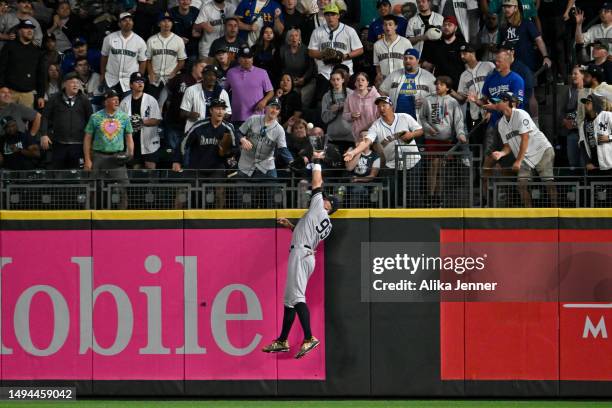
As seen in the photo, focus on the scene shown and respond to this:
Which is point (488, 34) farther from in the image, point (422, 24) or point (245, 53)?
point (245, 53)

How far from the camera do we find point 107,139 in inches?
709

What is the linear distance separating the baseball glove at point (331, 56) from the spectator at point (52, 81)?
14.0 feet

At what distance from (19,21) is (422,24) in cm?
673

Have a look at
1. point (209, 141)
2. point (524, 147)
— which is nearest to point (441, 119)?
point (524, 147)

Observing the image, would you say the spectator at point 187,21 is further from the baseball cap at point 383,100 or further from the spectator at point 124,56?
the baseball cap at point 383,100

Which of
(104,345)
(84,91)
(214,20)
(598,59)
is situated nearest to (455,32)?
(598,59)

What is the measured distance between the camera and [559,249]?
16984mm

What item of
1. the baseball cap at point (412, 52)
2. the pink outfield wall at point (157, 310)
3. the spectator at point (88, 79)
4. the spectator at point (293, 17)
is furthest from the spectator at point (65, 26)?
the baseball cap at point (412, 52)

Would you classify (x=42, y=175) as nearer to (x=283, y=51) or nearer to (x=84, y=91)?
(x=84, y=91)

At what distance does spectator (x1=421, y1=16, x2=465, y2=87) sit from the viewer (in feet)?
66.0

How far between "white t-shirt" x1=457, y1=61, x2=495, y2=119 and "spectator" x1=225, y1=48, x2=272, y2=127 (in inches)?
113

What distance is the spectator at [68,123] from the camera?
18.7 m

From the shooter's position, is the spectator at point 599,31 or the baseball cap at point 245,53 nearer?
the baseball cap at point 245,53

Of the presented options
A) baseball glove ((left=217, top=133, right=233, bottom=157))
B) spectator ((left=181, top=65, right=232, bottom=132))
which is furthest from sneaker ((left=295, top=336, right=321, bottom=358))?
spectator ((left=181, top=65, right=232, bottom=132))
